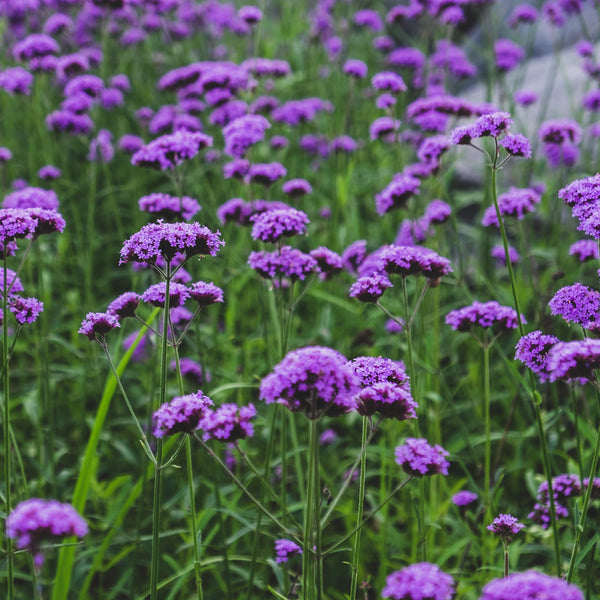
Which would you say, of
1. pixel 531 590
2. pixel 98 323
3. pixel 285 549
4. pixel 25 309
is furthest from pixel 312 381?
pixel 25 309

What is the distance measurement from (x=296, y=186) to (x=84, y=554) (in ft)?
6.15

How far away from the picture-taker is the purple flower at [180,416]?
1487 millimetres

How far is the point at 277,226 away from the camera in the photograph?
2.27 metres

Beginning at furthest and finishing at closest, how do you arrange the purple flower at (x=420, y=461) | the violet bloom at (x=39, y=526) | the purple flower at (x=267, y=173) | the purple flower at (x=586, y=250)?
the purple flower at (x=267, y=173)
the purple flower at (x=586, y=250)
the purple flower at (x=420, y=461)
the violet bloom at (x=39, y=526)

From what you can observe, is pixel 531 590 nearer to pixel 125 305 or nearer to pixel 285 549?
pixel 285 549

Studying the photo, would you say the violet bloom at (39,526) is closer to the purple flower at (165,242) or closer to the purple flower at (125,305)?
the purple flower at (165,242)

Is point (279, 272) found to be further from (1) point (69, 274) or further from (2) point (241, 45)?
(2) point (241, 45)

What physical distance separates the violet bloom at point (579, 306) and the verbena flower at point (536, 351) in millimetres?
72

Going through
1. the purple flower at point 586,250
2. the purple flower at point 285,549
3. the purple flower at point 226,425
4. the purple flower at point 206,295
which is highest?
the purple flower at point 586,250

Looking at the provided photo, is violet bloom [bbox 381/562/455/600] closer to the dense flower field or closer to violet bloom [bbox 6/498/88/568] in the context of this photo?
the dense flower field

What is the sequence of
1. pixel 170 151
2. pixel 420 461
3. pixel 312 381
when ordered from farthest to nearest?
pixel 170 151
pixel 420 461
pixel 312 381

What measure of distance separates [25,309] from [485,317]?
56.7 inches

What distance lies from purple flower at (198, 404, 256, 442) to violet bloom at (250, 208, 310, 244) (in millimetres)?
853

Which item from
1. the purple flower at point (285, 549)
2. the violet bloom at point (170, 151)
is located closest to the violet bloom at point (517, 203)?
the violet bloom at point (170, 151)
